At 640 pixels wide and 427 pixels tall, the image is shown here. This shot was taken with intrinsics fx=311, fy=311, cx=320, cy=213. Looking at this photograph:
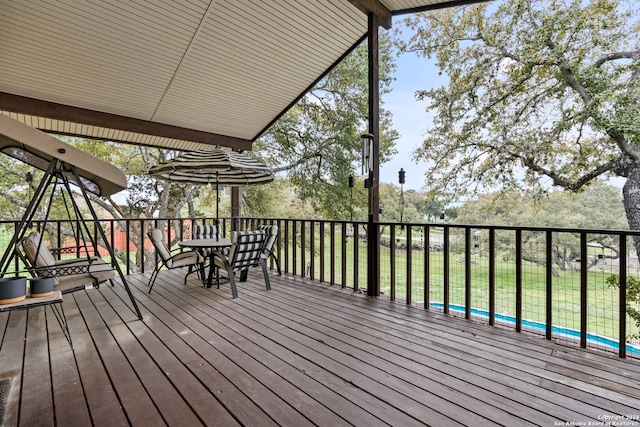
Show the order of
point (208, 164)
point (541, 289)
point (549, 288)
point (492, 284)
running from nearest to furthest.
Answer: point (549, 288), point (492, 284), point (208, 164), point (541, 289)

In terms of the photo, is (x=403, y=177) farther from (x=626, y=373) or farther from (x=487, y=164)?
(x=487, y=164)

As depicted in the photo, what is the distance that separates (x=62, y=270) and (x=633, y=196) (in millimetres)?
11769

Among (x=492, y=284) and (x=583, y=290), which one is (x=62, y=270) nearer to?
(x=492, y=284)

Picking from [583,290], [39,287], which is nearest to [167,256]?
[39,287]

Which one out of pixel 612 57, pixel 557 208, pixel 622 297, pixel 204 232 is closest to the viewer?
pixel 622 297

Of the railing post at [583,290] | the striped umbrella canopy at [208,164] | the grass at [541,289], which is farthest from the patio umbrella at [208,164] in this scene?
the railing post at [583,290]

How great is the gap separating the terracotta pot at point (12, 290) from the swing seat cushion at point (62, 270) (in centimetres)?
87

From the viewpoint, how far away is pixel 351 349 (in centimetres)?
234

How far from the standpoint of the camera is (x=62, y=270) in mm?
3209

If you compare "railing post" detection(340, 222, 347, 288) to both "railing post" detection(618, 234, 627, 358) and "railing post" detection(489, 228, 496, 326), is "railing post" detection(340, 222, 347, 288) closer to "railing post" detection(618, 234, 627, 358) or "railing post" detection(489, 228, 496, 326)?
"railing post" detection(489, 228, 496, 326)

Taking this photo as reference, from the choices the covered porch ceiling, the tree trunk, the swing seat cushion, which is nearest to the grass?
the tree trunk

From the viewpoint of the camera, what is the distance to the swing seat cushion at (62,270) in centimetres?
297

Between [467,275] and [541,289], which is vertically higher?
[467,275]

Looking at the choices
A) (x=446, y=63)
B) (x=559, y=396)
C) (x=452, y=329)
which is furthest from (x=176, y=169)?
(x=446, y=63)
